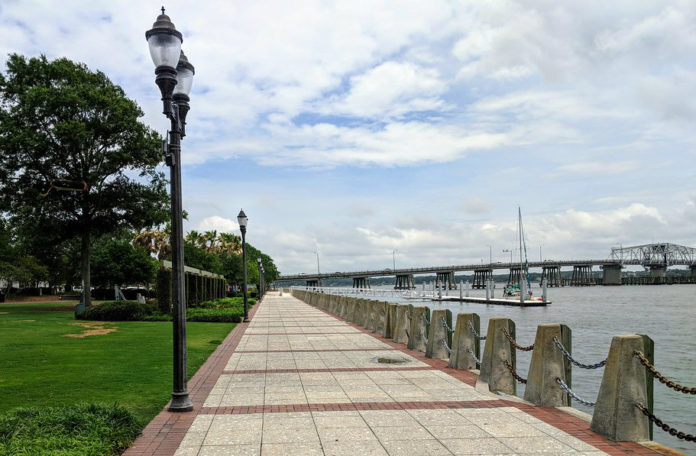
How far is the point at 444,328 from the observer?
12727 millimetres

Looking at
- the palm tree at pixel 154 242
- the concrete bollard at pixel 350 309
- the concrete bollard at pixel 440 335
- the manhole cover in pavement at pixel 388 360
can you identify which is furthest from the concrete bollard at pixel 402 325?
the palm tree at pixel 154 242

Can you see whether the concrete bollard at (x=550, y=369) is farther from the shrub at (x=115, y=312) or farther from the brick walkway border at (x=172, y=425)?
the shrub at (x=115, y=312)

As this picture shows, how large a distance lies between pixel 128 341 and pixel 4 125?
70.7 ft

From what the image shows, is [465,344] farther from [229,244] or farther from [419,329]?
[229,244]

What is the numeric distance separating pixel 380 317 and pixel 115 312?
1344 centimetres

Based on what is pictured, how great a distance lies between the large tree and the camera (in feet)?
103

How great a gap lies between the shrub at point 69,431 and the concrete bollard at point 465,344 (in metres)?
6.52

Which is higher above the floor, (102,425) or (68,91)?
(68,91)

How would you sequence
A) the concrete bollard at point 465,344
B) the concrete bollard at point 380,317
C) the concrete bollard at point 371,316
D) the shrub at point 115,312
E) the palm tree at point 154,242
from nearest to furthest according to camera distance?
the concrete bollard at point 465,344 → the concrete bollard at point 380,317 → the concrete bollard at point 371,316 → the shrub at point 115,312 → the palm tree at point 154,242

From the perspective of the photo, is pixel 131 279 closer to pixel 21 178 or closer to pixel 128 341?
pixel 21 178

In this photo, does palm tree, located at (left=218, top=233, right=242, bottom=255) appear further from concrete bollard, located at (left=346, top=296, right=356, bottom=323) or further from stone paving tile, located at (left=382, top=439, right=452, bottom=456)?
stone paving tile, located at (left=382, top=439, right=452, bottom=456)

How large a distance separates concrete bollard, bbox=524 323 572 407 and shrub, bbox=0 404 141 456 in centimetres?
535

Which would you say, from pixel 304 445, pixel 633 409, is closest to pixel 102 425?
pixel 304 445

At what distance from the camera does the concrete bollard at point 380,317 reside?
721 inches
